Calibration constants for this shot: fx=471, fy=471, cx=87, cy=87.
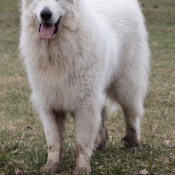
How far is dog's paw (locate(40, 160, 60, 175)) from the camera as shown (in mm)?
4652

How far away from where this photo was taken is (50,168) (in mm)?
4684

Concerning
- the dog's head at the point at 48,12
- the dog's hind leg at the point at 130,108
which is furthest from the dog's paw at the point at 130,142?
the dog's head at the point at 48,12

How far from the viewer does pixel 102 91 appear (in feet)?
16.4

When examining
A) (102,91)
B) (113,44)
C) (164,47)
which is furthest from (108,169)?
(164,47)

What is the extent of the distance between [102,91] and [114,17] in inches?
41.2

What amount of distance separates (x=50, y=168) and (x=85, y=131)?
51 centimetres

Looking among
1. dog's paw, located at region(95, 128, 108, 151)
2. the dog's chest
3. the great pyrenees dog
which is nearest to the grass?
dog's paw, located at region(95, 128, 108, 151)

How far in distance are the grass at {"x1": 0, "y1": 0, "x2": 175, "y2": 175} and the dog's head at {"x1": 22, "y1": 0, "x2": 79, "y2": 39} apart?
51.4 inches

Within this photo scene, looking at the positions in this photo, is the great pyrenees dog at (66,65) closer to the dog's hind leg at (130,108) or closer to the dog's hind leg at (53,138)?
the dog's hind leg at (53,138)

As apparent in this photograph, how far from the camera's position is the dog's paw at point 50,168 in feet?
15.3

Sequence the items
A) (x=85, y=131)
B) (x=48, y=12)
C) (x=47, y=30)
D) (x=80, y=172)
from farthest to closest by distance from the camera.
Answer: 1. (x=85, y=131)
2. (x=80, y=172)
3. (x=47, y=30)
4. (x=48, y=12)

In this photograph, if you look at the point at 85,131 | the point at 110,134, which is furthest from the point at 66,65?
the point at 110,134

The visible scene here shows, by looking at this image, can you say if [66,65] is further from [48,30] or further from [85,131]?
[85,131]

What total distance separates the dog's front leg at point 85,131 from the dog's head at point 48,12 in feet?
2.76
